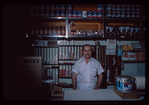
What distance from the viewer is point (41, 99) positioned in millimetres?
1139

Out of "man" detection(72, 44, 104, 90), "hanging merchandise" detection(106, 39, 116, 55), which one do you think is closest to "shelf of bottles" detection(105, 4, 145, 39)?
"hanging merchandise" detection(106, 39, 116, 55)

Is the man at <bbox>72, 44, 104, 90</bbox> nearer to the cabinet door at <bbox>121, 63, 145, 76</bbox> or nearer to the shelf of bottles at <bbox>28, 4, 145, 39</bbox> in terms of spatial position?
the shelf of bottles at <bbox>28, 4, 145, 39</bbox>

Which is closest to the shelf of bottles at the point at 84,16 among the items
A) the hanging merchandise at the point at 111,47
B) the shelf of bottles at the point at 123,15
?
the shelf of bottles at the point at 123,15

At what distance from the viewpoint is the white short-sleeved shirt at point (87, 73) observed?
218cm

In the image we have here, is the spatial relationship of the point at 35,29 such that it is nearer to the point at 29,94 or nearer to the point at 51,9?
the point at 51,9

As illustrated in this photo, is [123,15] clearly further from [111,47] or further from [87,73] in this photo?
[87,73]

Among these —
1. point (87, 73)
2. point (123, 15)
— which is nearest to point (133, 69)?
point (123, 15)

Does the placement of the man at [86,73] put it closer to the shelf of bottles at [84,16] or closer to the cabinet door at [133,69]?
the shelf of bottles at [84,16]

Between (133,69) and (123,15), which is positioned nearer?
(123,15)

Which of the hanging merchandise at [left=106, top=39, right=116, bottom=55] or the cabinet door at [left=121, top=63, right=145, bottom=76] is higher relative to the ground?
the hanging merchandise at [left=106, top=39, right=116, bottom=55]

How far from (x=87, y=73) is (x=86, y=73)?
2cm

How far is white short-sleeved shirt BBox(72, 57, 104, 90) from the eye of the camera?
7.14 feet

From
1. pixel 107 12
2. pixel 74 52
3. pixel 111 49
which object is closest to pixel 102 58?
pixel 111 49

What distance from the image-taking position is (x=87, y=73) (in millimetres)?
2205
